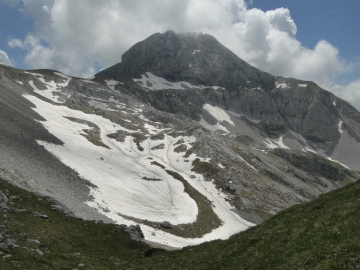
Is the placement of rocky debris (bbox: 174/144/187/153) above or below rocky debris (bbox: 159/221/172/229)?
above

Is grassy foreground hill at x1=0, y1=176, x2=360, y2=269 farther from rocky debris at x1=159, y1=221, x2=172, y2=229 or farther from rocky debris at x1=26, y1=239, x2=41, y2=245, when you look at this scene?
rocky debris at x1=159, y1=221, x2=172, y2=229

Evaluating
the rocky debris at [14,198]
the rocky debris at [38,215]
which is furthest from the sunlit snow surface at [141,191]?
the rocky debris at [14,198]

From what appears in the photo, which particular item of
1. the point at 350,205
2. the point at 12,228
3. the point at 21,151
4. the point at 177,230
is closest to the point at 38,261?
the point at 12,228

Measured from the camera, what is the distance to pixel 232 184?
345 feet

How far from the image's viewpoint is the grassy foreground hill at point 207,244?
14719mm

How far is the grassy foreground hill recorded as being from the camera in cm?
1472

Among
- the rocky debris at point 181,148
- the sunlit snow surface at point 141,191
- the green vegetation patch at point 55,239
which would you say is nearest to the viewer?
the green vegetation patch at point 55,239

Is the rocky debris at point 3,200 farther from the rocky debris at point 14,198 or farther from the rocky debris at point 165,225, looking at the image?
the rocky debris at point 165,225

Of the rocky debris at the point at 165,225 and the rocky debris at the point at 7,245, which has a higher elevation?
the rocky debris at the point at 165,225

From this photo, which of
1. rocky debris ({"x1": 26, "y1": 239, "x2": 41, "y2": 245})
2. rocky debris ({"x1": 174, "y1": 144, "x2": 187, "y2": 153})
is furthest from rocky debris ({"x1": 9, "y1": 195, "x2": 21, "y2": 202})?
rocky debris ({"x1": 174, "y1": 144, "x2": 187, "y2": 153})

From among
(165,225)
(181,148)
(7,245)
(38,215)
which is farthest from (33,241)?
(181,148)

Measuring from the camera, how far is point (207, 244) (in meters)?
28.1

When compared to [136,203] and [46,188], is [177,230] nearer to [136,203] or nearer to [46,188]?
[136,203]

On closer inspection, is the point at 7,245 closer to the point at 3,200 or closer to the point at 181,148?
the point at 3,200
